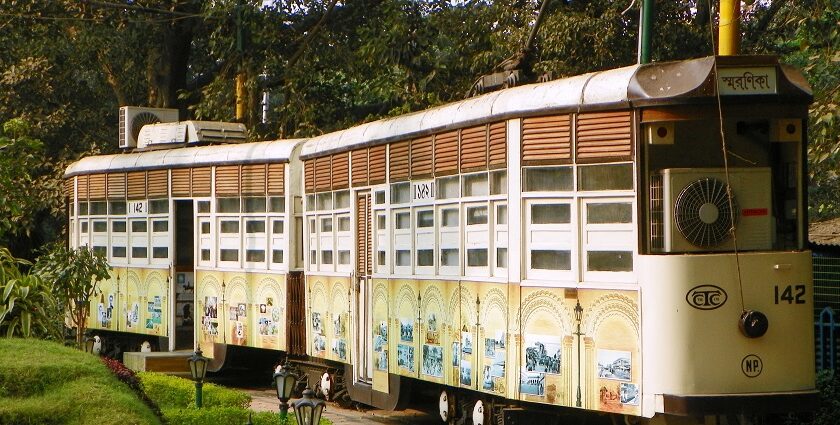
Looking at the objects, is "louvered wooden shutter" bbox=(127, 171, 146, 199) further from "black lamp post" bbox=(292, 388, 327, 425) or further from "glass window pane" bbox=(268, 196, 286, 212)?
"black lamp post" bbox=(292, 388, 327, 425)

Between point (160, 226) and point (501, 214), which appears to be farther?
point (160, 226)

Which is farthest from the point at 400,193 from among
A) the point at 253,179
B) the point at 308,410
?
the point at 253,179

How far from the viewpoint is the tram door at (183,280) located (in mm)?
19672

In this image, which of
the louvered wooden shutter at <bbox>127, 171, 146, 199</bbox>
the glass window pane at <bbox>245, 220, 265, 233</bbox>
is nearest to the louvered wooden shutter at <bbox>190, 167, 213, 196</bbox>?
the glass window pane at <bbox>245, 220, 265, 233</bbox>

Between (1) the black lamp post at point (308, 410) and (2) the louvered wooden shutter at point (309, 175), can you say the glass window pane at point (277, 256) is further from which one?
(1) the black lamp post at point (308, 410)

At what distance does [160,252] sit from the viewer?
19.9 metres

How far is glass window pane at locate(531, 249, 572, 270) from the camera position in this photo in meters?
10.6

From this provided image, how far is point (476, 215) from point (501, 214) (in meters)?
0.53

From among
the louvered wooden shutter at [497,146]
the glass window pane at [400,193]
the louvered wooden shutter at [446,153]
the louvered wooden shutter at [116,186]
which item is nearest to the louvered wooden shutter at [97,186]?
the louvered wooden shutter at [116,186]

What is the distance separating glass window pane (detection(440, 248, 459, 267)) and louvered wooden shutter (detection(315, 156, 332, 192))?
11.6ft

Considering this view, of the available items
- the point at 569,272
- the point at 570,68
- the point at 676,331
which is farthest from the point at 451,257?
the point at 570,68

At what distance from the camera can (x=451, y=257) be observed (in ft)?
40.6

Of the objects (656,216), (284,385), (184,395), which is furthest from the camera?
(184,395)

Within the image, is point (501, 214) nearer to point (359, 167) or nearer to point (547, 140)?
point (547, 140)
